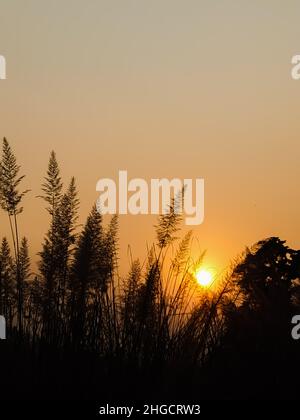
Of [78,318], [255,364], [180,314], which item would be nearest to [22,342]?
[78,318]

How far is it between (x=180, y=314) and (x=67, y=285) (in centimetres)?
98

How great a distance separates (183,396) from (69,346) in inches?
40.1

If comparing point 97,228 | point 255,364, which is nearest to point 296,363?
point 255,364

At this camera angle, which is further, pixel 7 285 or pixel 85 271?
pixel 7 285

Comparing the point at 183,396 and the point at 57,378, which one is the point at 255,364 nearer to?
the point at 183,396

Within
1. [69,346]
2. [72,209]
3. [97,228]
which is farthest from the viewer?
[72,209]

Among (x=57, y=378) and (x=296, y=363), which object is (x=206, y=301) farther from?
(x=57, y=378)

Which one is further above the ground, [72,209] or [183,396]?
[72,209]

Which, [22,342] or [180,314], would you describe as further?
Answer: [180,314]

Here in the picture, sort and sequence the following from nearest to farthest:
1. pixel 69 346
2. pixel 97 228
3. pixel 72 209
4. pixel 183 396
Result: pixel 183 396, pixel 69 346, pixel 97 228, pixel 72 209

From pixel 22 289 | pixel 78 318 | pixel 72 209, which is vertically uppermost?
pixel 72 209

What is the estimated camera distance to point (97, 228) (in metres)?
5.18

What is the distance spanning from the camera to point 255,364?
453 centimetres
